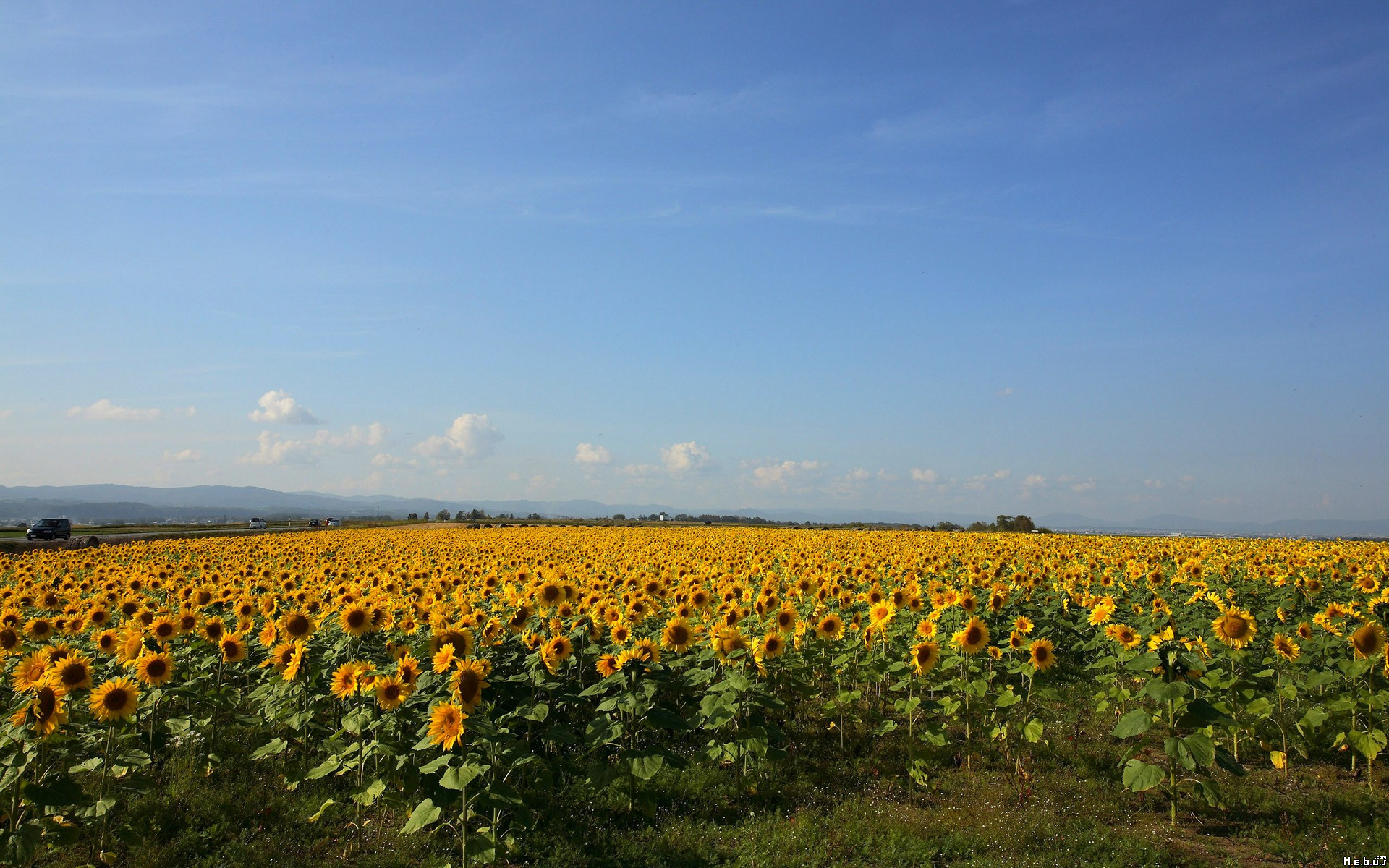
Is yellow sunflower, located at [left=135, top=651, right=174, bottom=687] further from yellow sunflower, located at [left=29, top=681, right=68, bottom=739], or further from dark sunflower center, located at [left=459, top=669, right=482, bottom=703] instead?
dark sunflower center, located at [left=459, top=669, right=482, bottom=703]

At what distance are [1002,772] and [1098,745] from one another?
5.33 ft

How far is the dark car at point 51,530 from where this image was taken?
43.4 meters

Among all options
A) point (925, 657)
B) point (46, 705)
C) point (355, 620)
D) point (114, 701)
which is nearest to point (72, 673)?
point (114, 701)

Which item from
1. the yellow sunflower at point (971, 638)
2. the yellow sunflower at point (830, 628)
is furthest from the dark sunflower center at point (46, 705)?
the yellow sunflower at point (971, 638)

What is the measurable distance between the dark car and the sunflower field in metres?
40.8

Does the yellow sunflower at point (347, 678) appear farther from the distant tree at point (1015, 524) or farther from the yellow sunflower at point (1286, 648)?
the distant tree at point (1015, 524)

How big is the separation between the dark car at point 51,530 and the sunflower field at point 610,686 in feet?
134

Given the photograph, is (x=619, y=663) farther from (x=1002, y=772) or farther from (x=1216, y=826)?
(x=1216, y=826)

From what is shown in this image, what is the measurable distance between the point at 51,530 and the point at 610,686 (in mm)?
53907

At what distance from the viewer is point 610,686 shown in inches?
314

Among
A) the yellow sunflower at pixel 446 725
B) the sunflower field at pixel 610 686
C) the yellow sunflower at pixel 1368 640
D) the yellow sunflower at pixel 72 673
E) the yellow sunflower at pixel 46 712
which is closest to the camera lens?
the yellow sunflower at pixel 46 712

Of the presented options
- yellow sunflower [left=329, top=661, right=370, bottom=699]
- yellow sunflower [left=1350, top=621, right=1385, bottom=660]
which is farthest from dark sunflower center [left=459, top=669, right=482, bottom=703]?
yellow sunflower [left=1350, top=621, right=1385, bottom=660]

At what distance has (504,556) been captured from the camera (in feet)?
58.0

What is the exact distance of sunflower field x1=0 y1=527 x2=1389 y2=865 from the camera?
644cm
